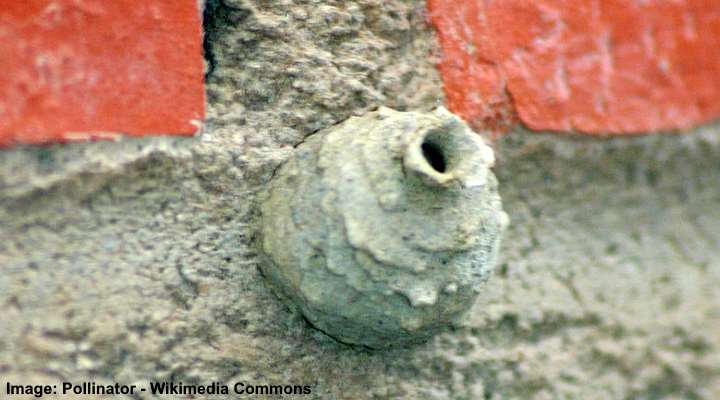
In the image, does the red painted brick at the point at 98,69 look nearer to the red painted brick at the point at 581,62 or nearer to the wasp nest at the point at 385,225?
the wasp nest at the point at 385,225

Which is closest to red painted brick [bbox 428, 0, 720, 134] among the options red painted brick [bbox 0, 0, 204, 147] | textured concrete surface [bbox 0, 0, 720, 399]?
textured concrete surface [bbox 0, 0, 720, 399]

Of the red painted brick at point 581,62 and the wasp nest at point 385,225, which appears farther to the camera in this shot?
the red painted brick at point 581,62

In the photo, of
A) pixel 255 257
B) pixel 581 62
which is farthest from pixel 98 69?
pixel 581 62

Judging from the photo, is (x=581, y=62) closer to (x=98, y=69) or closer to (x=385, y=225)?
(x=385, y=225)

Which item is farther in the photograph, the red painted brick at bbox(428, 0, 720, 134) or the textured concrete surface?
the red painted brick at bbox(428, 0, 720, 134)

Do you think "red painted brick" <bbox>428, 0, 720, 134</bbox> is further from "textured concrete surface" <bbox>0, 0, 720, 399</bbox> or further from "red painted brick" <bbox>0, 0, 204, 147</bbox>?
"red painted brick" <bbox>0, 0, 204, 147</bbox>

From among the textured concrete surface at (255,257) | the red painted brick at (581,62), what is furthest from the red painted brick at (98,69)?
the red painted brick at (581,62)
